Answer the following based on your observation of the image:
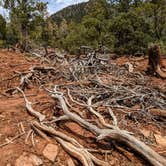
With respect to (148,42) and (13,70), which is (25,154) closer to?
(13,70)

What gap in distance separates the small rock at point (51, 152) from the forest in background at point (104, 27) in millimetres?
9246

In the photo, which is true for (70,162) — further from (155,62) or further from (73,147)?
(155,62)

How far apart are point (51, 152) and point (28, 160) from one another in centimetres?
27

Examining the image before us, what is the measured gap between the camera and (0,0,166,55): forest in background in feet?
41.4

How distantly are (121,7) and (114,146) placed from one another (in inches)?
641

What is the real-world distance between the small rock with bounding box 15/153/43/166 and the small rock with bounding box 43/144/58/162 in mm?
107

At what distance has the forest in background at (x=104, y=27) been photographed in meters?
12.6

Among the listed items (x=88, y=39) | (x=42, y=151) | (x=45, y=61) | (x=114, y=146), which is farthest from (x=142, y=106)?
(x=88, y=39)

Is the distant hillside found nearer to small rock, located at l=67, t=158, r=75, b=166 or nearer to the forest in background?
the forest in background

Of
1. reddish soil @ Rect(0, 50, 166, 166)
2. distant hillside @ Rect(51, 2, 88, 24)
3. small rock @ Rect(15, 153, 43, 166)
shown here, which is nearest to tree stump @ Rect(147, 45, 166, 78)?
reddish soil @ Rect(0, 50, 166, 166)

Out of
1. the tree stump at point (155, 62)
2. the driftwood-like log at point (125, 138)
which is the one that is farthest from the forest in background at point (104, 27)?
the driftwood-like log at point (125, 138)

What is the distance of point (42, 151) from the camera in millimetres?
3662

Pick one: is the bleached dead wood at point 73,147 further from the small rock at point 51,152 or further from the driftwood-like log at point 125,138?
the driftwood-like log at point 125,138

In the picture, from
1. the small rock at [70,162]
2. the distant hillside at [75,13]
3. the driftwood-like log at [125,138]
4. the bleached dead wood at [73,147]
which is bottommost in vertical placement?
the distant hillside at [75,13]
